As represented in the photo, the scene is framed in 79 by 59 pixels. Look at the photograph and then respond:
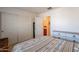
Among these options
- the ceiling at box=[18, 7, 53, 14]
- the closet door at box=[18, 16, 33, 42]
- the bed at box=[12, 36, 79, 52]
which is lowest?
the bed at box=[12, 36, 79, 52]

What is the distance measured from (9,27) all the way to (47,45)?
0.65 metres

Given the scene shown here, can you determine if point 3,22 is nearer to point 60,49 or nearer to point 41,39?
point 41,39

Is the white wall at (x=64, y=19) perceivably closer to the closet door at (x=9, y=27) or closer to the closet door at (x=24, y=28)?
the closet door at (x=24, y=28)

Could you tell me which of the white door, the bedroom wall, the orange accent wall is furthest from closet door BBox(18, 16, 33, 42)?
the orange accent wall

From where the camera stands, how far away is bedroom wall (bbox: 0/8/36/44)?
1.23 metres

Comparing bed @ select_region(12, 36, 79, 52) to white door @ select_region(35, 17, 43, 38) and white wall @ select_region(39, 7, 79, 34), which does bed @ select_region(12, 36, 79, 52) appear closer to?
white door @ select_region(35, 17, 43, 38)

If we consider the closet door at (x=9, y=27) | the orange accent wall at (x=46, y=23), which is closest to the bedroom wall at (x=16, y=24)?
the closet door at (x=9, y=27)

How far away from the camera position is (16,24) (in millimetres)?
1341

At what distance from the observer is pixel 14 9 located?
125 cm

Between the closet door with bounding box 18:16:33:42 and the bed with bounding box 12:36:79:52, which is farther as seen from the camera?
the closet door with bounding box 18:16:33:42

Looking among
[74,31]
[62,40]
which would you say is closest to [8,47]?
[62,40]

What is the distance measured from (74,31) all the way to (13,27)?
0.95 meters
